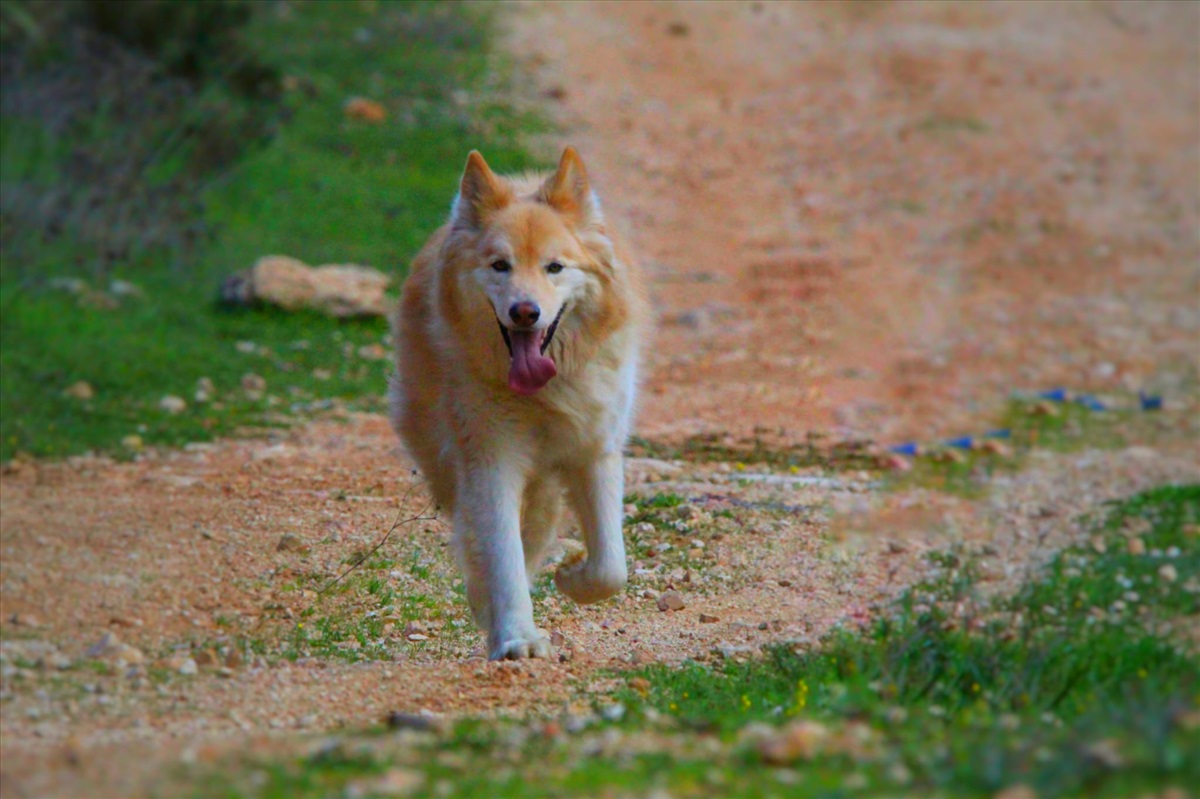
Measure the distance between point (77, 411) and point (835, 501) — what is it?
523 centimetres

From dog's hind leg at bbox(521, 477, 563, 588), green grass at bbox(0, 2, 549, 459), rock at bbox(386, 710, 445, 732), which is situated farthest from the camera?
green grass at bbox(0, 2, 549, 459)

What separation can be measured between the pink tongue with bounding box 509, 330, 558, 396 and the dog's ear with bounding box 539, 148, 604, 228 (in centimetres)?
58

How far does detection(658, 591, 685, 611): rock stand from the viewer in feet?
24.0

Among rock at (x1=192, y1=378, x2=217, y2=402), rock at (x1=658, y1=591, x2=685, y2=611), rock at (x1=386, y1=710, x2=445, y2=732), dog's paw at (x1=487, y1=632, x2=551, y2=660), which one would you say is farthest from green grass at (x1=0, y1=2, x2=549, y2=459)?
rock at (x1=386, y1=710, x2=445, y2=732)

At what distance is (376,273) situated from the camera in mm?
13641

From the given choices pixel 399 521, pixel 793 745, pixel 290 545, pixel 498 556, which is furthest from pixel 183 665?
pixel 793 745

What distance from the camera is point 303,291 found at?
1314 centimetres

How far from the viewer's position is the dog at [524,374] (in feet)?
20.6

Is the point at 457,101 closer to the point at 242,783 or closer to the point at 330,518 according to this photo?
the point at 330,518

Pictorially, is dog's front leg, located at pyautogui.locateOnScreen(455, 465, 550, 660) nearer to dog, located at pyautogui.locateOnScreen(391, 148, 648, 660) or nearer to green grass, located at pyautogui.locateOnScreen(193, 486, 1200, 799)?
dog, located at pyautogui.locateOnScreen(391, 148, 648, 660)

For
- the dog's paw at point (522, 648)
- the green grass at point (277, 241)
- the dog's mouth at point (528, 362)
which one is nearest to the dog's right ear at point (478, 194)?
the dog's mouth at point (528, 362)

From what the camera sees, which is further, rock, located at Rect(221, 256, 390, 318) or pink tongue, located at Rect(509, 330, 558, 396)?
rock, located at Rect(221, 256, 390, 318)

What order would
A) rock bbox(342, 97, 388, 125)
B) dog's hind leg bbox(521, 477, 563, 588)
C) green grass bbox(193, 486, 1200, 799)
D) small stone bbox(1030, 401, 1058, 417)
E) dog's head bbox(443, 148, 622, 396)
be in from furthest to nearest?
1. rock bbox(342, 97, 388, 125)
2. small stone bbox(1030, 401, 1058, 417)
3. dog's hind leg bbox(521, 477, 563, 588)
4. dog's head bbox(443, 148, 622, 396)
5. green grass bbox(193, 486, 1200, 799)

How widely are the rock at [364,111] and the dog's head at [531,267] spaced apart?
1184 centimetres
